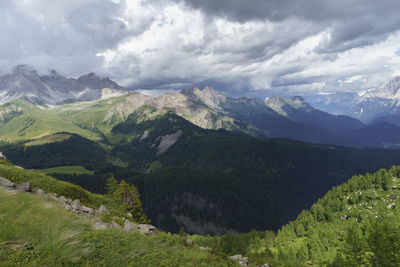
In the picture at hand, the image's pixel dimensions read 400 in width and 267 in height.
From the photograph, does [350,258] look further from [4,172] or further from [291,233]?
[4,172]

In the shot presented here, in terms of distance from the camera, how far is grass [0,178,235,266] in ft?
32.6

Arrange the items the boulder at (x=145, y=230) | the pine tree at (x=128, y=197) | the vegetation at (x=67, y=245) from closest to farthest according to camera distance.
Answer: the vegetation at (x=67, y=245)
the boulder at (x=145, y=230)
the pine tree at (x=128, y=197)

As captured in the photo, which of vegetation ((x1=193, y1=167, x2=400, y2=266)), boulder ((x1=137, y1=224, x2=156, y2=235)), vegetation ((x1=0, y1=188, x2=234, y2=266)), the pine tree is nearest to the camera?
vegetation ((x1=0, y1=188, x2=234, y2=266))

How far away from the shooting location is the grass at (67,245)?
9938mm

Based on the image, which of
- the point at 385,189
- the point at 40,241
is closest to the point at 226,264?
the point at 40,241

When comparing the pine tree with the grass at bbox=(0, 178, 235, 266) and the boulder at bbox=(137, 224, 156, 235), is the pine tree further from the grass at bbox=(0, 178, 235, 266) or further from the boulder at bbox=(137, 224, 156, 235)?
the grass at bbox=(0, 178, 235, 266)

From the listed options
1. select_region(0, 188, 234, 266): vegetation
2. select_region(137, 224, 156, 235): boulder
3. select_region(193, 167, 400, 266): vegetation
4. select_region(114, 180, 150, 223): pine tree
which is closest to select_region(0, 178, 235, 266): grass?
select_region(0, 188, 234, 266): vegetation

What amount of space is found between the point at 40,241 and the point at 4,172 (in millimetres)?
49107

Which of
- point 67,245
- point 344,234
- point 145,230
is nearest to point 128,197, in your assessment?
point 145,230

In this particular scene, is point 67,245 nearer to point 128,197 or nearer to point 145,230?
point 145,230

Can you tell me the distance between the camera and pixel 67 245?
36.0 feet

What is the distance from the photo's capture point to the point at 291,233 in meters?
103

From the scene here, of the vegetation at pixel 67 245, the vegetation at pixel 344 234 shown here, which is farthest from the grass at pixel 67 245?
the vegetation at pixel 344 234

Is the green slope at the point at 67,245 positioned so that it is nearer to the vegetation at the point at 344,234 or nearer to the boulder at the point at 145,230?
the boulder at the point at 145,230
